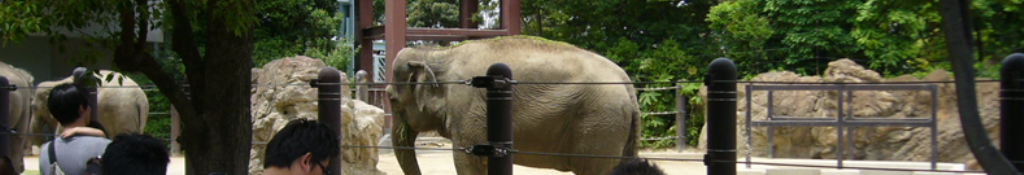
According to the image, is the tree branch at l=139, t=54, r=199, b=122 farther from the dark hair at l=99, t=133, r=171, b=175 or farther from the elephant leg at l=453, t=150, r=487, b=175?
the elephant leg at l=453, t=150, r=487, b=175

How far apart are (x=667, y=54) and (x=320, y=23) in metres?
5.99

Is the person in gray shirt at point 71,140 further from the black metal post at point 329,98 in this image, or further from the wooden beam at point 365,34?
the wooden beam at point 365,34

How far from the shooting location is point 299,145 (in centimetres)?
243

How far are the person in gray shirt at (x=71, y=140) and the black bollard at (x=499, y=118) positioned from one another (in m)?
1.55

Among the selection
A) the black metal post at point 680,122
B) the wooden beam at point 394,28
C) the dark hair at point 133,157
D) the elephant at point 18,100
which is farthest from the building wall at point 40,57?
the dark hair at point 133,157

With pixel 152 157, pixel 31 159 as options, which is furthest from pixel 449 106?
pixel 31 159

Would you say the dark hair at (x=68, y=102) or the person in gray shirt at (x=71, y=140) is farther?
the dark hair at (x=68, y=102)

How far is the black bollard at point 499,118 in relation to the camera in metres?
4.08

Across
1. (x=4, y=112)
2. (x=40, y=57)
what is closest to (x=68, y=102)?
(x=4, y=112)

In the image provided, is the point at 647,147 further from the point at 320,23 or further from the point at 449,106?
the point at 449,106

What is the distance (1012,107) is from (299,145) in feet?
8.43

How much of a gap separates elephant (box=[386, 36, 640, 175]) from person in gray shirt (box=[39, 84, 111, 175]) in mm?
2453

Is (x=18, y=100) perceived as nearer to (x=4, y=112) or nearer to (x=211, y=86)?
(x=4, y=112)

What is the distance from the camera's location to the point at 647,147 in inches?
590
